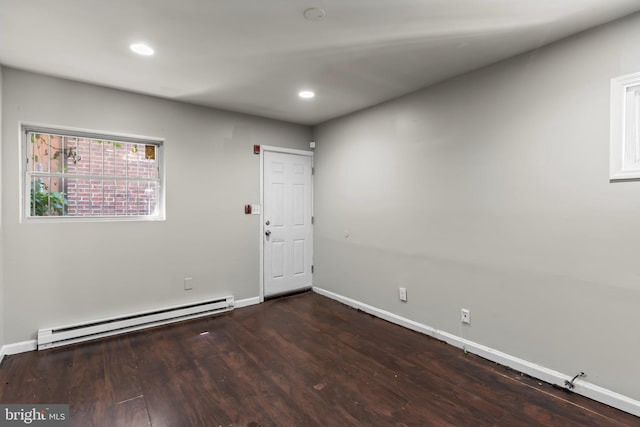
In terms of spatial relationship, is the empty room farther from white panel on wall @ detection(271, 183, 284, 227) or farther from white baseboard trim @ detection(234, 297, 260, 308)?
white panel on wall @ detection(271, 183, 284, 227)

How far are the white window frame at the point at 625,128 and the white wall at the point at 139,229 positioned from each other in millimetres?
3418

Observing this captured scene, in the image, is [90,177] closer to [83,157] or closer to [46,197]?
[83,157]

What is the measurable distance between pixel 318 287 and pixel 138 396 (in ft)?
9.14

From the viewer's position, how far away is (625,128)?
1.98 m

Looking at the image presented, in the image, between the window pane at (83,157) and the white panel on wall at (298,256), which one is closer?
the window pane at (83,157)

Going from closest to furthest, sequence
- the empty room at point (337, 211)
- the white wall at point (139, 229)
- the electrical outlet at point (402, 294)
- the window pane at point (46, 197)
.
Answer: the empty room at point (337, 211), the white wall at point (139, 229), the window pane at point (46, 197), the electrical outlet at point (402, 294)

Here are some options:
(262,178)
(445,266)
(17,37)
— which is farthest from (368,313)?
(17,37)

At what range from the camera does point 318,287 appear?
15.2 ft

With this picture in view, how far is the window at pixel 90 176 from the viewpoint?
2900 mm

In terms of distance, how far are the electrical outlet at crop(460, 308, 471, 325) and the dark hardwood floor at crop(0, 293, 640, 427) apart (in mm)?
268

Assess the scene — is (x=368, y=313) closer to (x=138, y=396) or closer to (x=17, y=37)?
(x=138, y=396)

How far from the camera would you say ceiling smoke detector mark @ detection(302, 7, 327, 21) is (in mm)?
1911

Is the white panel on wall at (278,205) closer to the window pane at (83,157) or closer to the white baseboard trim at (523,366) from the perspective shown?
the white baseboard trim at (523,366)

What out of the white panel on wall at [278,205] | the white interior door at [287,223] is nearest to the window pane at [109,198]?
the white interior door at [287,223]
